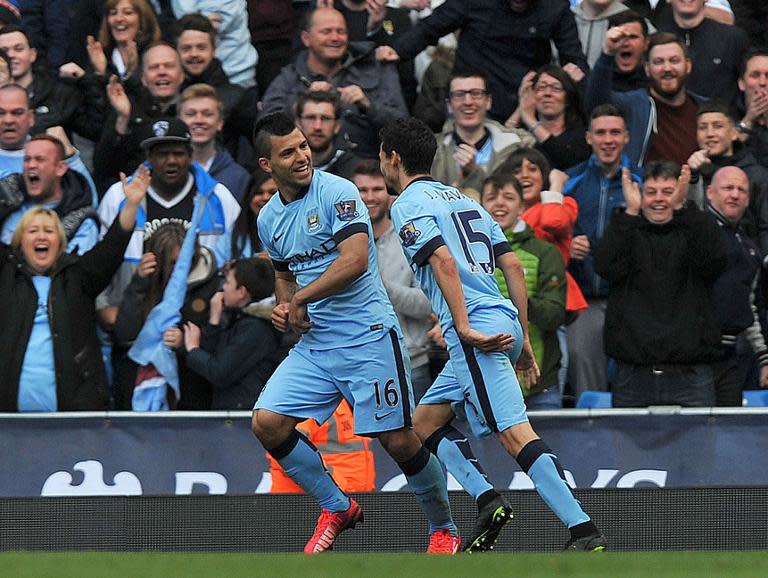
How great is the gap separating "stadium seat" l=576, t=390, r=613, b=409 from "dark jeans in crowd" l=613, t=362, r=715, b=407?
239mm

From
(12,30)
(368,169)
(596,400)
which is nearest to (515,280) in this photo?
(596,400)

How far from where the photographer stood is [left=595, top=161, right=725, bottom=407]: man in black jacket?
9.62 m

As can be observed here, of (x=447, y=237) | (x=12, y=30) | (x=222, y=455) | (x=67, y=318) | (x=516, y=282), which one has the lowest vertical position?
(x=222, y=455)

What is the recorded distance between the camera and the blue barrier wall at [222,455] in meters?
9.42

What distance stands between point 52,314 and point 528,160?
125 inches

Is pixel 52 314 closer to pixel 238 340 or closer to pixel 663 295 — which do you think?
pixel 238 340

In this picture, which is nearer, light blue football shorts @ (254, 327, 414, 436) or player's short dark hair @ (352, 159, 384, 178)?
light blue football shorts @ (254, 327, 414, 436)

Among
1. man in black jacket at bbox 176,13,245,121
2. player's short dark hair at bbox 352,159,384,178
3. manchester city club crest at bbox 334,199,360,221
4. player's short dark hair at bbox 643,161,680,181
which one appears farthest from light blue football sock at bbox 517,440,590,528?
man in black jacket at bbox 176,13,245,121

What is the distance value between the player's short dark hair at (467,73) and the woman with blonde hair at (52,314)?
2437 millimetres

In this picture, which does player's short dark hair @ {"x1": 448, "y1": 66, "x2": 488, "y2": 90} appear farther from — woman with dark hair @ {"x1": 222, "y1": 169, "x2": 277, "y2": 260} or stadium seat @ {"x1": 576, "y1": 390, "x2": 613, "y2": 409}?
stadium seat @ {"x1": 576, "y1": 390, "x2": 613, "y2": 409}

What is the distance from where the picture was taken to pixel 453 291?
7352mm

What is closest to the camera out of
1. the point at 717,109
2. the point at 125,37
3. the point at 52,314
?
the point at 52,314

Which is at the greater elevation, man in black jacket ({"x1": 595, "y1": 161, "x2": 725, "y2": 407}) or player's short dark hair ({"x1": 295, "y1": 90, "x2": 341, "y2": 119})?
player's short dark hair ({"x1": 295, "y1": 90, "x2": 341, "y2": 119})

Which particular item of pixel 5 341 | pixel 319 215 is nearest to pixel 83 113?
pixel 5 341
